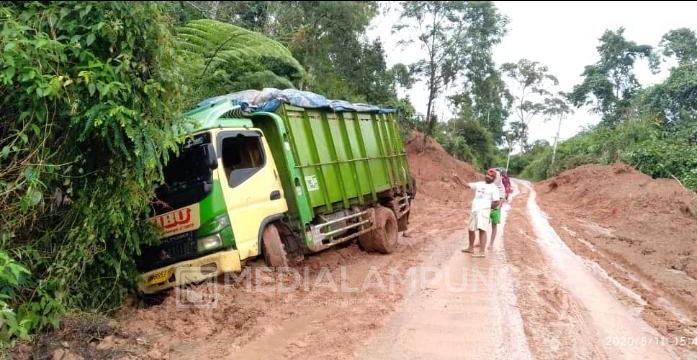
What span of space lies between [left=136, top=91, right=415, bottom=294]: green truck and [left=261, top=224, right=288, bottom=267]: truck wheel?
0.01 meters

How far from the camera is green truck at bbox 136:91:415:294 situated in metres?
5.83

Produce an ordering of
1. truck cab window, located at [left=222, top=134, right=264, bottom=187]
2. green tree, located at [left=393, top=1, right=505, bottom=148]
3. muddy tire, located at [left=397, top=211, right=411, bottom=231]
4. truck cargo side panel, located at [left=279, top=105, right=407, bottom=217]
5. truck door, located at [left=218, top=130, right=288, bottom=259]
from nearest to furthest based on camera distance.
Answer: truck door, located at [left=218, top=130, right=288, bottom=259] < truck cab window, located at [left=222, top=134, right=264, bottom=187] < truck cargo side panel, located at [left=279, top=105, right=407, bottom=217] < muddy tire, located at [left=397, top=211, right=411, bottom=231] < green tree, located at [left=393, top=1, right=505, bottom=148]

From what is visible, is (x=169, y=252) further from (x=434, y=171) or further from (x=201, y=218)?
(x=434, y=171)

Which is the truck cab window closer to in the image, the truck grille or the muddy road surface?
the truck grille

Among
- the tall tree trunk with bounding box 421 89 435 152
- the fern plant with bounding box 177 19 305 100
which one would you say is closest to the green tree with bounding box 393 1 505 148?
the tall tree trunk with bounding box 421 89 435 152

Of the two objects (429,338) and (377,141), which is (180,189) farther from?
(377,141)

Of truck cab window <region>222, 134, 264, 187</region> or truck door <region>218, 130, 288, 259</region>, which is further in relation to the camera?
truck cab window <region>222, 134, 264, 187</region>

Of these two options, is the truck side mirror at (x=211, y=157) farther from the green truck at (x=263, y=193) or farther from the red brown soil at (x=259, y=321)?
the red brown soil at (x=259, y=321)

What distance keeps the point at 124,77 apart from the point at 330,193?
405 centimetres

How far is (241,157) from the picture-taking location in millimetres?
6754

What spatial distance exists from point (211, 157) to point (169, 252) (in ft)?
A: 3.85

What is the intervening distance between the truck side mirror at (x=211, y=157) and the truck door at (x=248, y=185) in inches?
5.4

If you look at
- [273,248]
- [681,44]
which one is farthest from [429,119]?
[273,248]

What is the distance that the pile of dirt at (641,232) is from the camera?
7.29 metres
